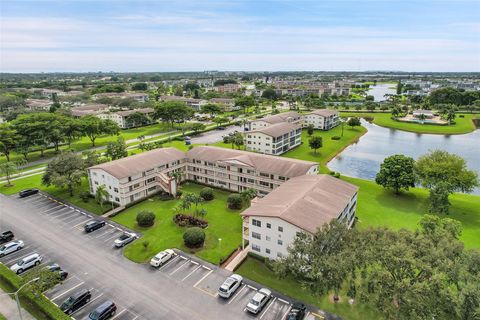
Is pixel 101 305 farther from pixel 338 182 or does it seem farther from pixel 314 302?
pixel 338 182

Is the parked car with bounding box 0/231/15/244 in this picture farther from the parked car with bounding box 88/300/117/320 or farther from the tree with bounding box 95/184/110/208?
the parked car with bounding box 88/300/117/320

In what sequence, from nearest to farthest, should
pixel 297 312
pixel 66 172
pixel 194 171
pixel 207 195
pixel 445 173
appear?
pixel 297 312
pixel 445 173
pixel 207 195
pixel 66 172
pixel 194 171

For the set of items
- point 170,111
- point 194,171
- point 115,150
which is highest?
point 170,111

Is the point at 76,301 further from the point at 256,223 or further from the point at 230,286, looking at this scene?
the point at 256,223

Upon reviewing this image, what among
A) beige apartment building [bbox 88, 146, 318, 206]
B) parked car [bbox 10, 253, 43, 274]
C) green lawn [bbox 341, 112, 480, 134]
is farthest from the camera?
green lawn [bbox 341, 112, 480, 134]

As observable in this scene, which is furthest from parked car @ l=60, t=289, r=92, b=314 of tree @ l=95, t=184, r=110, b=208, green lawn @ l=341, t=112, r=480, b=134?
green lawn @ l=341, t=112, r=480, b=134

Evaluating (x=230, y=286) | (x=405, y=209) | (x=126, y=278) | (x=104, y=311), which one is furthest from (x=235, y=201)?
(x=405, y=209)

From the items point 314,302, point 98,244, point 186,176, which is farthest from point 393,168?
point 98,244
